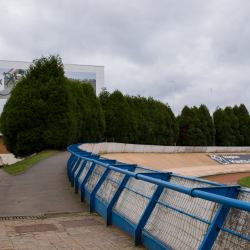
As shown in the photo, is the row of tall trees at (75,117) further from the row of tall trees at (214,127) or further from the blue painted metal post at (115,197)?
the blue painted metal post at (115,197)

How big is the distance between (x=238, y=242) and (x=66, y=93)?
2778cm

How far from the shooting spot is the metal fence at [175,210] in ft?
10.3

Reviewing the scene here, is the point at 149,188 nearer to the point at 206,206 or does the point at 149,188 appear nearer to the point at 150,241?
the point at 150,241

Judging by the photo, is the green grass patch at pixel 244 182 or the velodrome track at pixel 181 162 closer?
the green grass patch at pixel 244 182

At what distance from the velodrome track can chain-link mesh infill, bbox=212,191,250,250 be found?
2445cm

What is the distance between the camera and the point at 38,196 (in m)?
9.06

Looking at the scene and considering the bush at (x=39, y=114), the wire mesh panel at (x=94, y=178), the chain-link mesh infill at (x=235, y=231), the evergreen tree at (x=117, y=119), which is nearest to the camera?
the chain-link mesh infill at (x=235, y=231)

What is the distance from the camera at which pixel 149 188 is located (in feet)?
16.8

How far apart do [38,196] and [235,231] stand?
7.17 meters

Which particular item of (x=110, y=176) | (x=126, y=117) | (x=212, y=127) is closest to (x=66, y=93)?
(x=126, y=117)

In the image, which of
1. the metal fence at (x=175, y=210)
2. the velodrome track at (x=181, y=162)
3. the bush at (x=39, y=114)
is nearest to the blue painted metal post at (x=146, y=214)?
the metal fence at (x=175, y=210)

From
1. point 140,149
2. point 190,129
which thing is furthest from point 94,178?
point 190,129

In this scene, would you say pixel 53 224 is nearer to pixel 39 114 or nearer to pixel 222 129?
pixel 39 114

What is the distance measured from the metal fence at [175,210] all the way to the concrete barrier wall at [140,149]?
53.7ft
